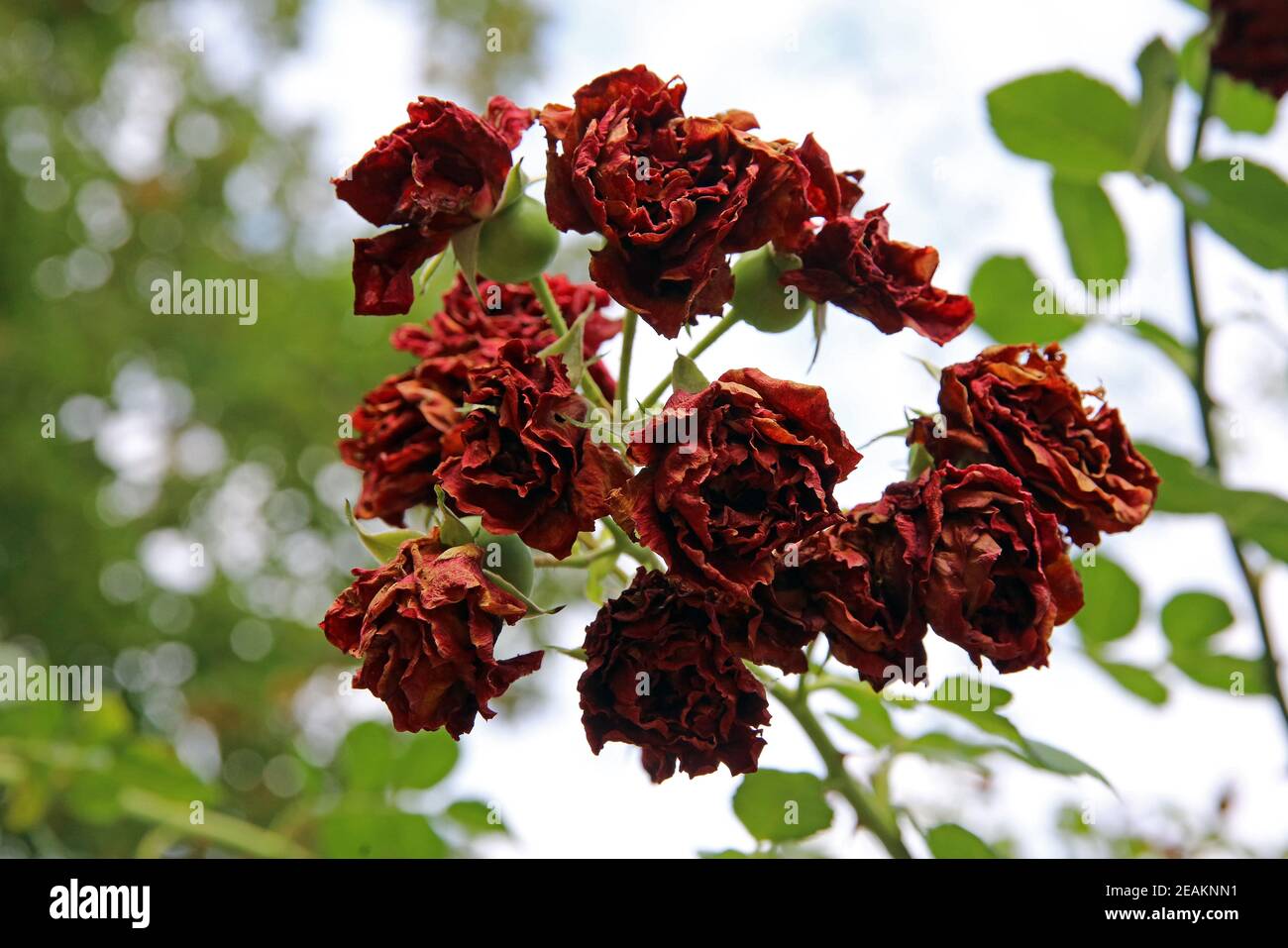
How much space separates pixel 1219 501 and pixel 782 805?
55 centimetres

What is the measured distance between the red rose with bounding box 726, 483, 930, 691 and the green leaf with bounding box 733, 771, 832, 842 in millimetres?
283

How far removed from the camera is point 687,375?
79cm

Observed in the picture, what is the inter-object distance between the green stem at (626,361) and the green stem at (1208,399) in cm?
70

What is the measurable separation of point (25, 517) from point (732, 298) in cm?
678

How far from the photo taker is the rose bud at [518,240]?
0.86m

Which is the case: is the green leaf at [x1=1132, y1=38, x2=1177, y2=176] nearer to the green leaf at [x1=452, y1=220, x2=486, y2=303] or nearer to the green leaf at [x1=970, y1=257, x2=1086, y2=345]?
the green leaf at [x1=970, y1=257, x2=1086, y2=345]

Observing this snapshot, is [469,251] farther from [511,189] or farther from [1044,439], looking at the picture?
[1044,439]

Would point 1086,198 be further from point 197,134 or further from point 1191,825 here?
point 197,134

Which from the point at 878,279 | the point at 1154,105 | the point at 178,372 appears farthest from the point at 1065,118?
the point at 178,372

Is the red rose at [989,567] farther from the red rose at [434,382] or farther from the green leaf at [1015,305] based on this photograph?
the green leaf at [1015,305]

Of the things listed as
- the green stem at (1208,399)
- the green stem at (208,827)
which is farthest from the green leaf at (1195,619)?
the green stem at (208,827)

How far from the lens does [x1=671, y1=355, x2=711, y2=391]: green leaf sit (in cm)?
79
